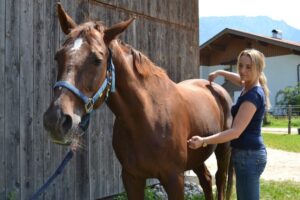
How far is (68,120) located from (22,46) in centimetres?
218

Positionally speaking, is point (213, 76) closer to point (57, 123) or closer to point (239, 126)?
point (239, 126)

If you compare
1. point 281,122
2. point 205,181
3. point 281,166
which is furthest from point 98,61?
point 281,122

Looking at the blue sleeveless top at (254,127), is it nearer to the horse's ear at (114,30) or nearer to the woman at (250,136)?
the woman at (250,136)

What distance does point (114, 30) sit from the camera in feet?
9.08

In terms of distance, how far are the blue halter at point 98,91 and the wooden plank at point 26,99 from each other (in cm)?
178

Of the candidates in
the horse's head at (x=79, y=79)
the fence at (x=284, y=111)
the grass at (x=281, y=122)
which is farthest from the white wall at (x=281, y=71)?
the horse's head at (x=79, y=79)

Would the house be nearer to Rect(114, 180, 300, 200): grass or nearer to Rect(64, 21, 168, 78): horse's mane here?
Rect(114, 180, 300, 200): grass

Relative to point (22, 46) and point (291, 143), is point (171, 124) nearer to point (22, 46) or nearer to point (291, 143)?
point (22, 46)

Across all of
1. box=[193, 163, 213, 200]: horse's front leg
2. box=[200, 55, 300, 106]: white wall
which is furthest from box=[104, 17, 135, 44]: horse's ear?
box=[200, 55, 300, 106]: white wall

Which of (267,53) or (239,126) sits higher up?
(267,53)

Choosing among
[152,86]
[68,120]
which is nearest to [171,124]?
[152,86]

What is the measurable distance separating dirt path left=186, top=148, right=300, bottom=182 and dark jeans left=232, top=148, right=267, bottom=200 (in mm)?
4041

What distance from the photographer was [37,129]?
452 centimetres

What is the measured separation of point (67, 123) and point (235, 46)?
30688 mm
